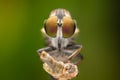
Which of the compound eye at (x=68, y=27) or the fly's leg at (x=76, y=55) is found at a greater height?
the compound eye at (x=68, y=27)

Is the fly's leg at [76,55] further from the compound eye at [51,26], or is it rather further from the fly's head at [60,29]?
the compound eye at [51,26]

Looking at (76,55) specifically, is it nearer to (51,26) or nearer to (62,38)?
(62,38)

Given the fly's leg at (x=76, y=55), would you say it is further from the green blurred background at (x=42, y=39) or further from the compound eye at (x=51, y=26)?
the compound eye at (x=51, y=26)

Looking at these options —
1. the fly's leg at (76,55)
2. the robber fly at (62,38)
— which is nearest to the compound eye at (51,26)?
the robber fly at (62,38)

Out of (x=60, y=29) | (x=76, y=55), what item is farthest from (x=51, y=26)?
(x=76, y=55)

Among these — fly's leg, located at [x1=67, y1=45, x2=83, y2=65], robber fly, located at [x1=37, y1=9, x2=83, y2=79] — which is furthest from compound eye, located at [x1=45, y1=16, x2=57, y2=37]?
fly's leg, located at [x1=67, y1=45, x2=83, y2=65]
